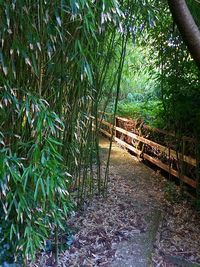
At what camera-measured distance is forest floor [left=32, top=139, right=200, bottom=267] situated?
240cm

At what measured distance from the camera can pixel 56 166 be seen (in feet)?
6.10

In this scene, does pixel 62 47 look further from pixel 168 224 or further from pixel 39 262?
pixel 168 224

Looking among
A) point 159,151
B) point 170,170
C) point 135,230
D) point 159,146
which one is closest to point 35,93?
point 135,230

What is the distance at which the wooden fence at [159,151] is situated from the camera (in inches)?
139

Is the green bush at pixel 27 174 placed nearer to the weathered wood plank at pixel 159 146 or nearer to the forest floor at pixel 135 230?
the forest floor at pixel 135 230

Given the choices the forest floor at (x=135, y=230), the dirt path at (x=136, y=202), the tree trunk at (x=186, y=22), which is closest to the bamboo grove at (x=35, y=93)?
the tree trunk at (x=186, y=22)

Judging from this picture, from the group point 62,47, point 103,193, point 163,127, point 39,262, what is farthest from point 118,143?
point 62,47

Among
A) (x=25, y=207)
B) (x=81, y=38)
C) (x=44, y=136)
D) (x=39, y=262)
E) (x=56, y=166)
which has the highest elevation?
(x=81, y=38)

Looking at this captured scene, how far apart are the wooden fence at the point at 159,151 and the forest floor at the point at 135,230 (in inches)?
9.6

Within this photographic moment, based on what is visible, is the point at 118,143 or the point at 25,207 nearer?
the point at 25,207

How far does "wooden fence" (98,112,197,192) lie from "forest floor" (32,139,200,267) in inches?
9.6

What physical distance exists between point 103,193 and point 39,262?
1.43 m

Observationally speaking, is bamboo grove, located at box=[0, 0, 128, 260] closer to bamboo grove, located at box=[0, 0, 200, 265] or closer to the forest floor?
bamboo grove, located at box=[0, 0, 200, 265]

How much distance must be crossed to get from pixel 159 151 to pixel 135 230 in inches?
75.5
